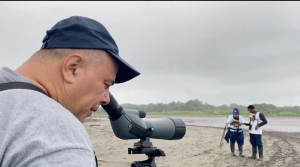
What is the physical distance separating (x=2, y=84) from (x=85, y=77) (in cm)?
28

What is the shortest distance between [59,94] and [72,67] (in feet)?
0.39

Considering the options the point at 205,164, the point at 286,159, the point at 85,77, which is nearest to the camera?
the point at 85,77

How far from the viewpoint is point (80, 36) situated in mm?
1116

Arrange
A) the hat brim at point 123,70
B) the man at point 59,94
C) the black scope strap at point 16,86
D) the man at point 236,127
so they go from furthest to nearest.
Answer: the man at point 236,127 → the hat brim at point 123,70 → the black scope strap at point 16,86 → the man at point 59,94

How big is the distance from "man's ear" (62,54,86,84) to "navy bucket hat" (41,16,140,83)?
2.2 inches

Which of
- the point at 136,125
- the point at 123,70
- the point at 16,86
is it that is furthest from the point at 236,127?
the point at 16,86

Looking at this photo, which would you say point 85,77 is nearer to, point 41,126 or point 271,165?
point 41,126

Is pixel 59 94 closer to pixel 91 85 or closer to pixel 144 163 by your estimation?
pixel 91 85

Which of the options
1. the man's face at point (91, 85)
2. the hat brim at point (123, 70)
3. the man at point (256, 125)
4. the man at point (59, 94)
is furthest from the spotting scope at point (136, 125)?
the man at point (256, 125)

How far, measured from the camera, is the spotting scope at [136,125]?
2312mm

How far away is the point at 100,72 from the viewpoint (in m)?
1.16

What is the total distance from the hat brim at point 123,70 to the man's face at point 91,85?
23 millimetres

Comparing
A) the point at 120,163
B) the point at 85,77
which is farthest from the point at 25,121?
the point at 120,163

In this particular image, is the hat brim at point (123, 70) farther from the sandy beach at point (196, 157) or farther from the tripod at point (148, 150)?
the sandy beach at point (196, 157)
